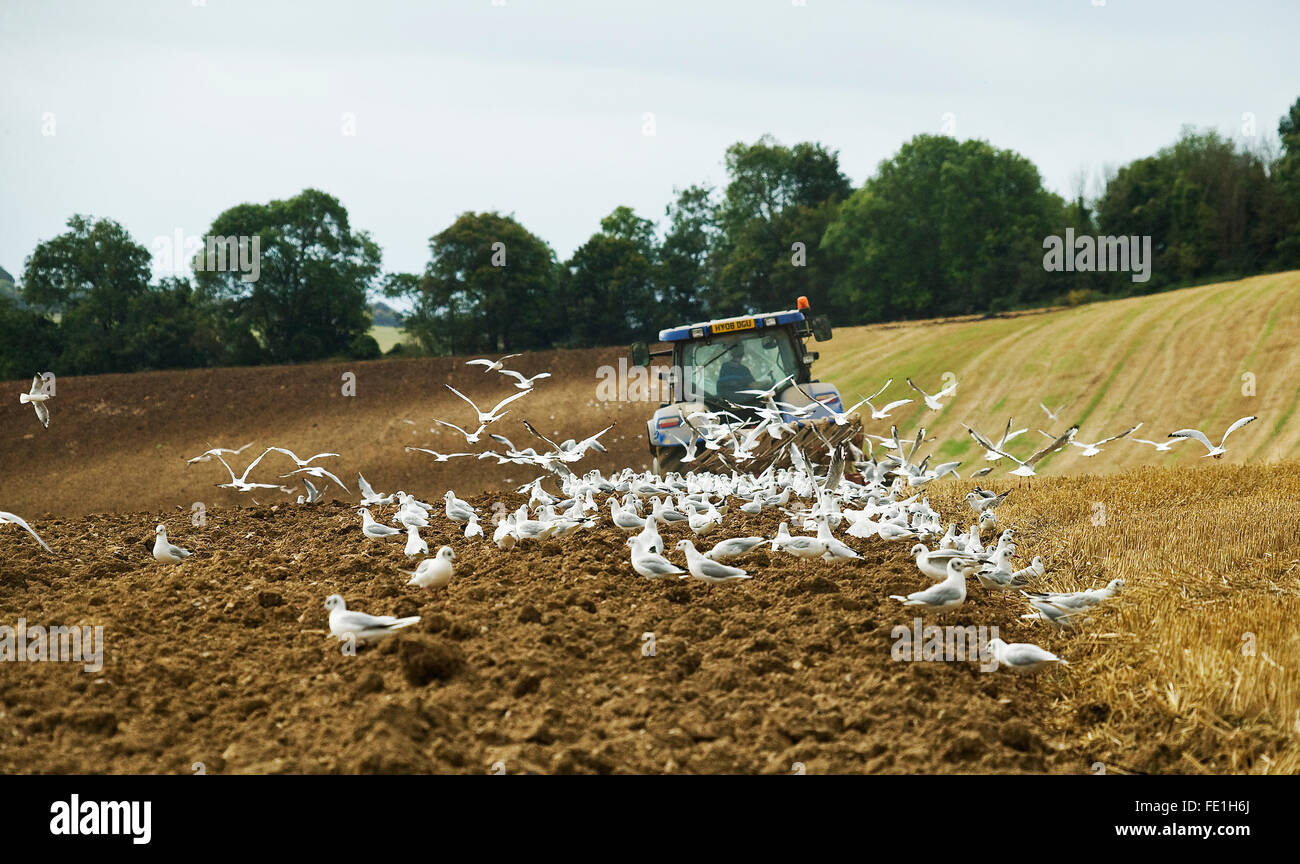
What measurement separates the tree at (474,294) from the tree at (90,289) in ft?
33.6

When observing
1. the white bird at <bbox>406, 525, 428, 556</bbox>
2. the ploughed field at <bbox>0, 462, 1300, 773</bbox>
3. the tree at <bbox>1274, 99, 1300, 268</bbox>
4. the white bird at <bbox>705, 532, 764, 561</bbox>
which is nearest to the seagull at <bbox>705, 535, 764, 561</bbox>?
the white bird at <bbox>705, 532, 764, 561</bbox>

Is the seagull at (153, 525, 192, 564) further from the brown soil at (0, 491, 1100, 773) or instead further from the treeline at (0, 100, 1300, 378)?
the treeline at (0, 100, 1300, 378)

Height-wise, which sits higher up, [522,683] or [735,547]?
[735,547]

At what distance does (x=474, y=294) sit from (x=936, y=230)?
86.2ft

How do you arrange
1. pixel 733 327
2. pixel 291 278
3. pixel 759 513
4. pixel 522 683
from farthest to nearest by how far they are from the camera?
pixel 291 278 → pixel 733 327 → pixel 759 513 → pixel 522 683

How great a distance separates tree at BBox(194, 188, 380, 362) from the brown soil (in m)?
34.4

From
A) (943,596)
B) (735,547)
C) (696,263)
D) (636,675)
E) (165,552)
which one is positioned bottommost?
(636,675)

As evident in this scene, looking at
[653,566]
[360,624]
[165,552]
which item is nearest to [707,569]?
[653,566]

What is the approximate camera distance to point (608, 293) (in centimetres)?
4662

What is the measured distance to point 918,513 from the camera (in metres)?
9.69

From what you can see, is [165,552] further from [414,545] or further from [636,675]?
[636,675]

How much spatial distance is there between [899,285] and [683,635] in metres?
50.9
